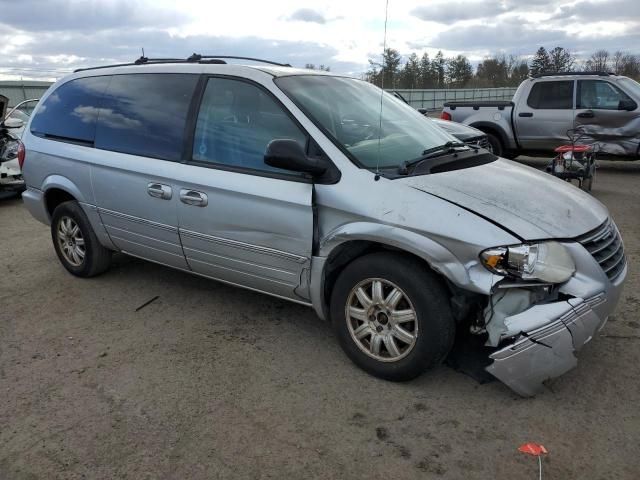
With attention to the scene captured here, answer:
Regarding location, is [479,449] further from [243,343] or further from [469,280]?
[243,343]

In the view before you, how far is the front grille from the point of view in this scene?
289 cm

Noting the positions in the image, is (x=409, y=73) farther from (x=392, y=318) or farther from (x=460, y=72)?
(x=460, y=72)

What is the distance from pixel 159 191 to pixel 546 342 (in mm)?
2680

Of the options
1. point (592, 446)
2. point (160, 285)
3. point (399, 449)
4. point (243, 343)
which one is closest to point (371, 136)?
point (243, 343)

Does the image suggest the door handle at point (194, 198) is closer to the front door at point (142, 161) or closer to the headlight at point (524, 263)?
the front door at point (142, 161)

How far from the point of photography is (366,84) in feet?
14.1

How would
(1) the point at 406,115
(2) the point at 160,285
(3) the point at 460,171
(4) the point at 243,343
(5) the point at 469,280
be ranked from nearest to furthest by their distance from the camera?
(5) the point at 469,280, (3) the point at 460,171, (4) the point at 243,343, (1) the point at 406,115, (2) the point at 160,285

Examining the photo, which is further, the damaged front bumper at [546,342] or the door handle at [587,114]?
the door handle at [587,114]

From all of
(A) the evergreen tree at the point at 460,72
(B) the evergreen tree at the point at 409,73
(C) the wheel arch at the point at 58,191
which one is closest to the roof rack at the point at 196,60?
(C) the wheel arch at the point at 58,191

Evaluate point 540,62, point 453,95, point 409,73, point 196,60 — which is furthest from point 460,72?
point 196,60

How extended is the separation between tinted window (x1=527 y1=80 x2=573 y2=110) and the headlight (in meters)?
8.45

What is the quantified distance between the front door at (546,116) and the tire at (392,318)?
8.38 metres

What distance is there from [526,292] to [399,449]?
3.29 ft

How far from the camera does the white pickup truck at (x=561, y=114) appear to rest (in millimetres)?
9523
